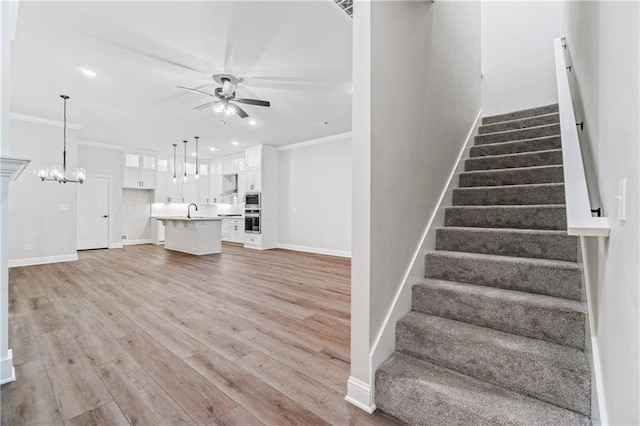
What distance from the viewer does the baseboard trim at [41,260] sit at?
5.31 m

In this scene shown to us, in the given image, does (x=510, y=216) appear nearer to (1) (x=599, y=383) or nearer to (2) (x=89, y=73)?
(1) (x=599, y=383)

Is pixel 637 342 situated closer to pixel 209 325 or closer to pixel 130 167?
pixel 209 325

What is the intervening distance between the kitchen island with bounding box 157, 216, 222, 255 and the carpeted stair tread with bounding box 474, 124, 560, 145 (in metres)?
5.79

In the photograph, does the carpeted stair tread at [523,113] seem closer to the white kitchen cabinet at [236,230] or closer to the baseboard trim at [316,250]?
the baseboard trim at [316,250]

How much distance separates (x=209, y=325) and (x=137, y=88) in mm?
3768

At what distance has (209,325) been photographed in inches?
105

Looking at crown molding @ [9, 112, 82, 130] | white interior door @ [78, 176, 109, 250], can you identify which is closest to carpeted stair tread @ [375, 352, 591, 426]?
crown molding @ [9, 112, 82, 130]

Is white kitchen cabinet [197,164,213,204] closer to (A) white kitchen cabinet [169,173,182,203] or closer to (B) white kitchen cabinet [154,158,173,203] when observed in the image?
(A) white kitchen cabinet [169,173,182,203]

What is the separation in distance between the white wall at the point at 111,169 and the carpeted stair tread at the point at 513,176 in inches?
350

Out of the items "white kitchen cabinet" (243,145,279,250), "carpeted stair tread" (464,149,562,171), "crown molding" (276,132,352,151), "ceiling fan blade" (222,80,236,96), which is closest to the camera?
"carpeted stair tread" (464,149,562,171)

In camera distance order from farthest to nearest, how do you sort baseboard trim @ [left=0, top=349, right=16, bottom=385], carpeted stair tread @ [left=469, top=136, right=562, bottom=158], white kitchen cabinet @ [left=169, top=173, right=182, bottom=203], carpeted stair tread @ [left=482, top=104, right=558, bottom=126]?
1. white kitchen cabinet @ [left=169, top=173, right=182, bottom=203]
2. carpeted stair tread @ [left=482, top=104, right=558, bottom=126]
3. carpeted stair tread @ [left=469, top=136, right=562, bottom=158]
4. baseboard trim @ [left=0, top=349, right=16, bottom=385]

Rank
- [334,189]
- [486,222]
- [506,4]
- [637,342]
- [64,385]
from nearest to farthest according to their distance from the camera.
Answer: [637,342] → [64,385] → [486,222] → [506,4] → [334,189]

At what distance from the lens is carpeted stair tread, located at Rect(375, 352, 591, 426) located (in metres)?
1.20

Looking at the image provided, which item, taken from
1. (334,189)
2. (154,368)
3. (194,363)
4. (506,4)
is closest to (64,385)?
(154,368)
